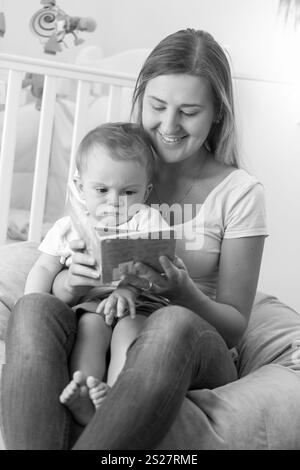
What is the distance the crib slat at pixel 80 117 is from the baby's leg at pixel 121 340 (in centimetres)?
110

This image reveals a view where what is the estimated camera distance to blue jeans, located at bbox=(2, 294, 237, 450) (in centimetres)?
108

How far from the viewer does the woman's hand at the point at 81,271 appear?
1313 millimetres

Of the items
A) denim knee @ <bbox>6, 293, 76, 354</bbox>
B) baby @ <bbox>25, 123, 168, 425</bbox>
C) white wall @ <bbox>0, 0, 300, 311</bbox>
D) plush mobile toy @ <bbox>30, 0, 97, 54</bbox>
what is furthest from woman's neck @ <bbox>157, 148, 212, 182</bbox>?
plush mobile toy @ <bbox>30, 0, 97, 54</bbox>

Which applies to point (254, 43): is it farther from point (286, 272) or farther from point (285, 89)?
point (286, 272)

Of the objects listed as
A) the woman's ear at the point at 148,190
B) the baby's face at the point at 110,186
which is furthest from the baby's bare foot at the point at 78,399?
the woman's ear at the point at 148,190

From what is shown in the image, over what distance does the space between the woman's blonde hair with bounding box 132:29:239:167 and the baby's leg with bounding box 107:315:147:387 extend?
0.46 meters

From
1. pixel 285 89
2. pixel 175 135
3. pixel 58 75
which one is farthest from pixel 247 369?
pixel 285 89

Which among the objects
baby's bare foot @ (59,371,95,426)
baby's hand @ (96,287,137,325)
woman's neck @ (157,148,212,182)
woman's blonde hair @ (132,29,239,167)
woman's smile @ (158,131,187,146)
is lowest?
baby's bare foot @ (59,371,95,426)

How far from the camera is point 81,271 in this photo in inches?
51.9

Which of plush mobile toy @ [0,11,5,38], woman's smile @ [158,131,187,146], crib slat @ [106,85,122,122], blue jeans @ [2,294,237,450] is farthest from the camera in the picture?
plush mobile toy @ [0,11,5,38]

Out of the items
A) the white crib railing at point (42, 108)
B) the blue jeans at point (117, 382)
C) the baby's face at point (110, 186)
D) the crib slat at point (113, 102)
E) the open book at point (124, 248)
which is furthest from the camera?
the crib slat at point (113, 102)

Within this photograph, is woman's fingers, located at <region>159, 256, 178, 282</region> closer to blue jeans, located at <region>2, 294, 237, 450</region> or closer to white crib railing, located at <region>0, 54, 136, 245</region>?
blue jeans, located at <region>2, 294, 237, 450</region>

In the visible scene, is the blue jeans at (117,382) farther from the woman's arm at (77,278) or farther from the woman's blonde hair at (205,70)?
the woman's blonde hair at (205,70)

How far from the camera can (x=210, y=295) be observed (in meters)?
1.57
